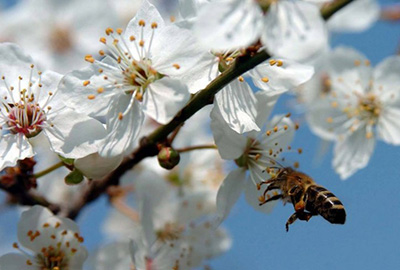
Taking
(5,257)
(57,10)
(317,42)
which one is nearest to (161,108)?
(317,42)

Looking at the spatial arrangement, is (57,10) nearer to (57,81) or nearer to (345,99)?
(345,99)

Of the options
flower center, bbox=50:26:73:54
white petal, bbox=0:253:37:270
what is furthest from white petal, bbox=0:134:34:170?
flower center, bbox=50:26:73:54

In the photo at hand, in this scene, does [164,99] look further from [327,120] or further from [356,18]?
[356,18]

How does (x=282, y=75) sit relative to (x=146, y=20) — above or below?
below

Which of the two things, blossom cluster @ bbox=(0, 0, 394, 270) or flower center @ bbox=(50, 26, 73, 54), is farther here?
flower center @ bbox=(50, 26, 73, 54)

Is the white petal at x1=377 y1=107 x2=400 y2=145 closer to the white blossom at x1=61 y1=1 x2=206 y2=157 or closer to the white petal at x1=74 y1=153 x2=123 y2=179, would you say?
the white blossom at x1=61 y1=1 x2=206 y2=157

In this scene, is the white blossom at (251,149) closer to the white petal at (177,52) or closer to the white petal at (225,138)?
the white petal at (225,138)

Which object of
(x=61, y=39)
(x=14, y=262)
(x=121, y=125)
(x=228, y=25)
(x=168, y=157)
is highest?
(x=228, y=25)

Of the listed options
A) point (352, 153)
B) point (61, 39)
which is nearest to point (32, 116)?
point (352, 153)
